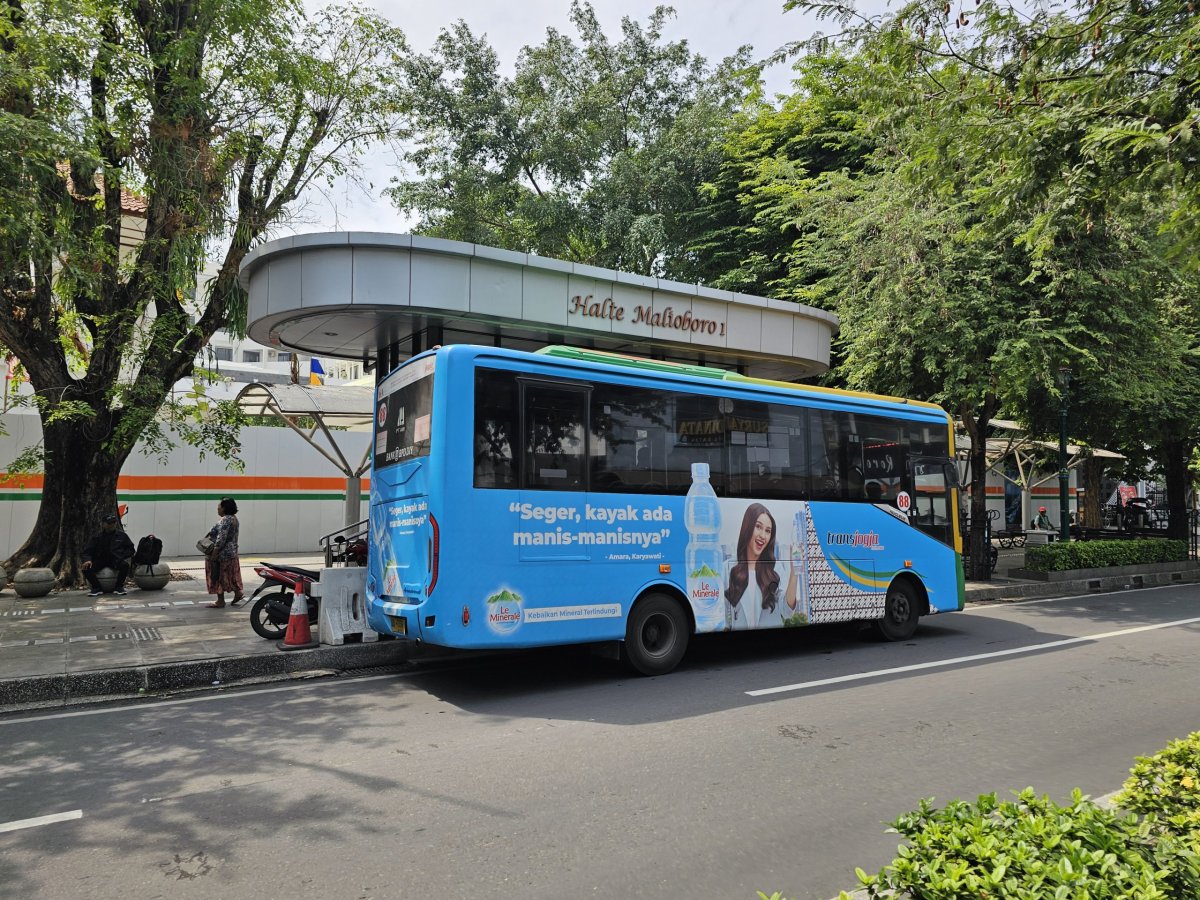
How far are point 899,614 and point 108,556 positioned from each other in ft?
42.5

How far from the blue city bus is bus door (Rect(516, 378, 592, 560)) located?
1 centimetres

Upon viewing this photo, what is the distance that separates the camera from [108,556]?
13.9 metres

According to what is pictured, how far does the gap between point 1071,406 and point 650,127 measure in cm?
1710

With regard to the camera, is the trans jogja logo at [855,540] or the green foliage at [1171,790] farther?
the trans jogja logo at [855,540]

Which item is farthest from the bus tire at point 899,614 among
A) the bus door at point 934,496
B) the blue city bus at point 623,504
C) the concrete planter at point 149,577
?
the concrete planter at point 149,577

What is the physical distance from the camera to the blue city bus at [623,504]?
7.44 metres

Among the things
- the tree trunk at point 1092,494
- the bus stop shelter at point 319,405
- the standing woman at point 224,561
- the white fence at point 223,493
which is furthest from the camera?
the tree trunk at point 1092,494

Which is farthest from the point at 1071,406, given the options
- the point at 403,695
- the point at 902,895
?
the point at 902,895

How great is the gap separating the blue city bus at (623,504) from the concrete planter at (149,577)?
782 cm

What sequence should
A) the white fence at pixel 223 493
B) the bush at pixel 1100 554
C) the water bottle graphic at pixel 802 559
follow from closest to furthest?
1. the water bottle graphic at pixel 802 559
2. the white fence at pixel 223 493
3. the bush at pixel 1100 554

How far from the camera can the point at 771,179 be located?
1984 cm

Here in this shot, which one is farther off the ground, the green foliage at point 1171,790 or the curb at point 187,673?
the green foliage at point 1171,790

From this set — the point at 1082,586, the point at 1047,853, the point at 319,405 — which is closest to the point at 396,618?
the point at 1047,853

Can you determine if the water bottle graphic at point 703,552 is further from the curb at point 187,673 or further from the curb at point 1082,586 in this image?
the curb at point 1082,586
